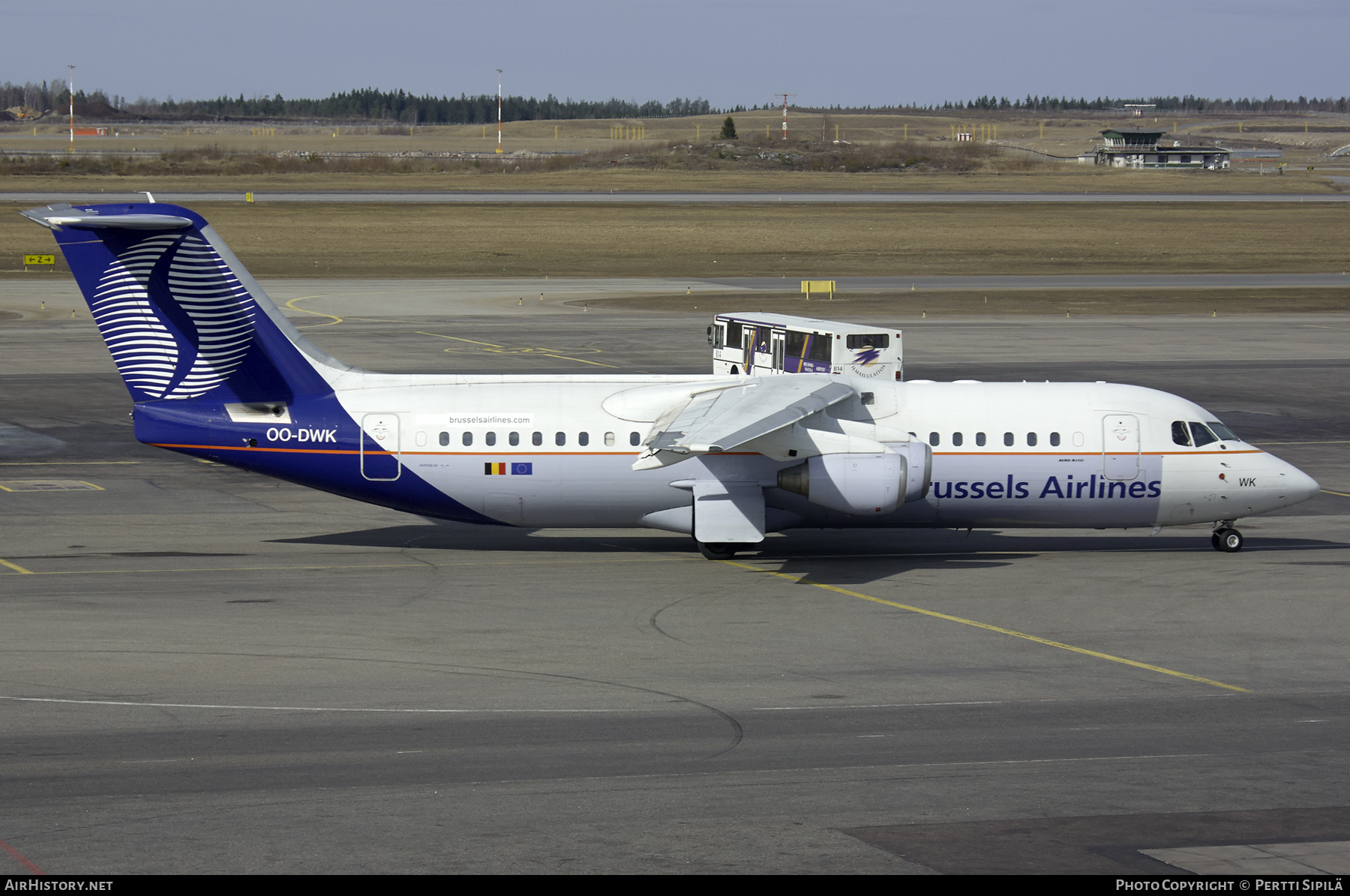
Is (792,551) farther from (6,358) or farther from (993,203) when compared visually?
(993,203)

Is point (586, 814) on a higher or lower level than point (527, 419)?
lower

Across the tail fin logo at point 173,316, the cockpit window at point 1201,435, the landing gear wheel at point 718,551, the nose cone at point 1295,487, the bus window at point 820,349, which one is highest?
the tail fin logo at point 173,316

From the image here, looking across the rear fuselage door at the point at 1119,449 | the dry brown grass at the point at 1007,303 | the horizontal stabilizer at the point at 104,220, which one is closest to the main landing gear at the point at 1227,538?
the rear fuselage door at the point at 1119,449

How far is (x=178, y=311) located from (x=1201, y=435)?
20881mm

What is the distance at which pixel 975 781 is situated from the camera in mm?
16984

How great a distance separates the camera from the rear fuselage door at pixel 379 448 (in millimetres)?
29312

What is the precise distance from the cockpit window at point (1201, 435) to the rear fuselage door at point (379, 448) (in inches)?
645

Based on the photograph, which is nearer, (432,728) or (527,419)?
(432,728)

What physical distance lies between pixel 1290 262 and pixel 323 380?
87.6 metres

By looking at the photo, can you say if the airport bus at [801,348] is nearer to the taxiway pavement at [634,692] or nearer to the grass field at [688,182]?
the taxiway pavement at [634,692]

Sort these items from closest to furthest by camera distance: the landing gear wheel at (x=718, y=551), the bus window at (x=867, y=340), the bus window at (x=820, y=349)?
the landing gear wheel at (x=718, y=551) < the bus window at (x=867, y=340) < the bus window at (x=820, y=349)

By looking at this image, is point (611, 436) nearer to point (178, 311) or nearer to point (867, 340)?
point (178, 311)

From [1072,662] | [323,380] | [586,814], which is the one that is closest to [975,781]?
[586,814]
